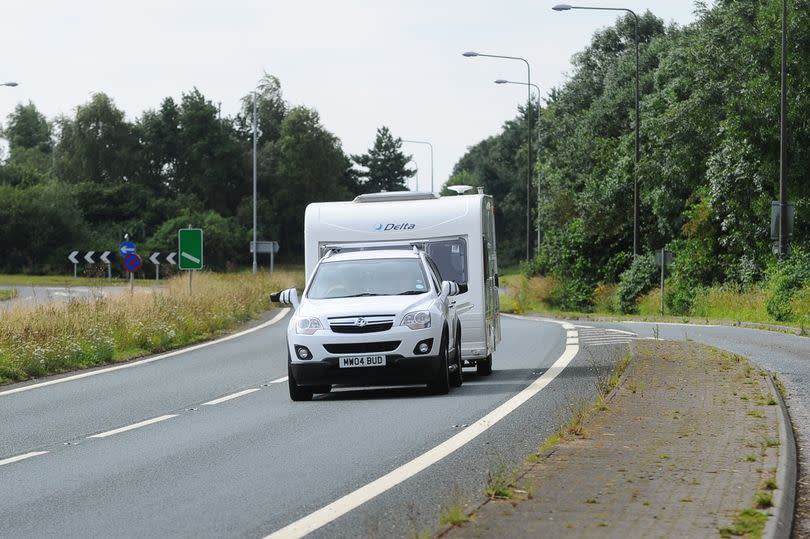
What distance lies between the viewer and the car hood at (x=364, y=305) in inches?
608

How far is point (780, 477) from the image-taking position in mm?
8352

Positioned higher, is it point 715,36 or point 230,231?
point 715,36

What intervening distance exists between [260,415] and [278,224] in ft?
324

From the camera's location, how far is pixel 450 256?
61.2 ft

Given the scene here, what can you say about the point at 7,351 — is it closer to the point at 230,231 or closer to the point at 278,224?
the point at 230,231

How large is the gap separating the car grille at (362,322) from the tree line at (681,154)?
2644 centimetres

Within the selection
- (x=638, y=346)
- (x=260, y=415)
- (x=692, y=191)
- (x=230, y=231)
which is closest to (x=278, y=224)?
(x=230, y=231)

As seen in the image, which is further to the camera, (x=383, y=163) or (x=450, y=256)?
(x=383, y=163)

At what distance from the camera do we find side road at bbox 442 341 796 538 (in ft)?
22.7

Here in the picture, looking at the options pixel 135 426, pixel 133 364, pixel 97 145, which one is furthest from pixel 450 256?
pixel 97 145

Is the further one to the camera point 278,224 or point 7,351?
point 278,224

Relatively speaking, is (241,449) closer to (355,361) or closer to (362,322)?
(355,361)

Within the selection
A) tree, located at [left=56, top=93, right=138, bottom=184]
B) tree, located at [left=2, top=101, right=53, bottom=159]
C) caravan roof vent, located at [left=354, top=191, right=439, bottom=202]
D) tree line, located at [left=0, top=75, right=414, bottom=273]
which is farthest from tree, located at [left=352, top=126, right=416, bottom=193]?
caravan roof vent, located at [left=354, top=191, right=439, bottom=202]

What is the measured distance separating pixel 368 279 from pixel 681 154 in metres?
34.3
